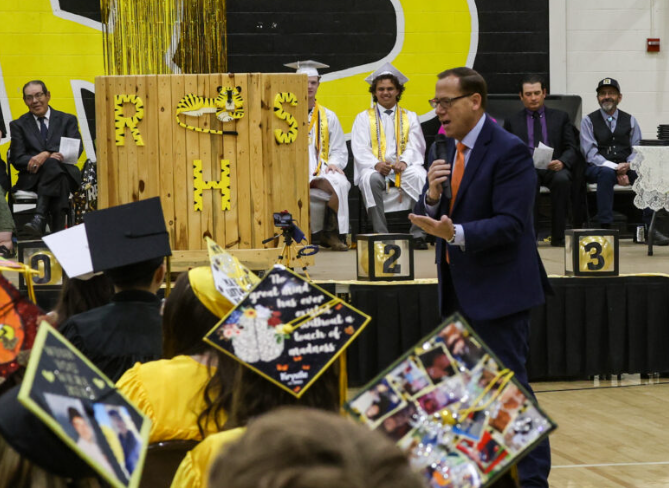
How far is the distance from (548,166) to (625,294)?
3.11m

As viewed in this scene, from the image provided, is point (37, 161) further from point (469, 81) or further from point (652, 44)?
point (652, 44)

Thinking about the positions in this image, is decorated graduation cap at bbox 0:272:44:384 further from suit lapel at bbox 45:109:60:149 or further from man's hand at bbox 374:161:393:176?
suit lapel at bbox 45:109:60:149

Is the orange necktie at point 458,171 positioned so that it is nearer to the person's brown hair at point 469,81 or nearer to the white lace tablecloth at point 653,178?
the person's brown hair at point 469,81

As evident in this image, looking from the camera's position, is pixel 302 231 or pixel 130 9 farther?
pixel 130 9

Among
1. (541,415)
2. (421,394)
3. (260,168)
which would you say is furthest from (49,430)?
(260,168)

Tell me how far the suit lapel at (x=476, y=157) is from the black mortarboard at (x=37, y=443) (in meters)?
2.20

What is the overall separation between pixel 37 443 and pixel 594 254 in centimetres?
479

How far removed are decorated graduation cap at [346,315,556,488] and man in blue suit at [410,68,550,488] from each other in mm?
1588

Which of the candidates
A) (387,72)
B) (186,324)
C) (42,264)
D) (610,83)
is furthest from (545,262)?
(186,324)

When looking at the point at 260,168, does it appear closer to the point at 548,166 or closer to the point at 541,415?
the point at 548,166

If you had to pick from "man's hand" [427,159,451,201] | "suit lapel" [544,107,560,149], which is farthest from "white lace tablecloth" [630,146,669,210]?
"man's hand" [427,159,451,201]

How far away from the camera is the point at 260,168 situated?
6.65 meters

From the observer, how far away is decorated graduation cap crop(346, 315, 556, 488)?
1.56 m

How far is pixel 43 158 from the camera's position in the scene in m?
8.36
